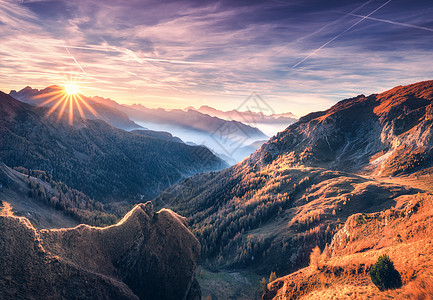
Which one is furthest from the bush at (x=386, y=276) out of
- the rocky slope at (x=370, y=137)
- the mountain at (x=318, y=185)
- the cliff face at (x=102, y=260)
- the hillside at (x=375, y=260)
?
the rocky slope at (x=370, y=137)

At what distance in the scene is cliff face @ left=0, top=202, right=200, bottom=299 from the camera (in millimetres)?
16297

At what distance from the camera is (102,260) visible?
78.3 feet

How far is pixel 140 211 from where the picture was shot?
31.2 metres

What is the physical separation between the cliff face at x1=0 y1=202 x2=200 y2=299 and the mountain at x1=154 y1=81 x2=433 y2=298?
31.6 meters

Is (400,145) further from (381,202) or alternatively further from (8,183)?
(8,183)

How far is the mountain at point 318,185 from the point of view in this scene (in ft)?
177

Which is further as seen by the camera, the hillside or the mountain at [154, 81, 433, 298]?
the mountain at [154, 81, 433, 298]

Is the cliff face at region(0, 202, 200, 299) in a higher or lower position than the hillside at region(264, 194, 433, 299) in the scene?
higher

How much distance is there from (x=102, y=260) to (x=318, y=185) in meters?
73.0

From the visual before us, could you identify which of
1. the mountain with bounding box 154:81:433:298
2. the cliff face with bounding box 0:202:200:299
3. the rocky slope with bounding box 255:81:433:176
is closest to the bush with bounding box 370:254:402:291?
the cliff face with bounding box 0:202:200:299

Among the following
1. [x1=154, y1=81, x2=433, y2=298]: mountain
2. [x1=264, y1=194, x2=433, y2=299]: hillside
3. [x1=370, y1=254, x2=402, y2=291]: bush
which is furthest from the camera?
[x1=154, y1=81, x2=433, y2=298]: mountain

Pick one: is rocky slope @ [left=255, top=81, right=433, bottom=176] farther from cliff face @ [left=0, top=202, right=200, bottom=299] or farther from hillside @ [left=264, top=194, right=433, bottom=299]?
cliff face @ [left=0, top=202, right=200, bottom=299]

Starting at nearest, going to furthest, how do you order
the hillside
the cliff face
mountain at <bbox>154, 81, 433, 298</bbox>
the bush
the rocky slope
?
1. the hillside
2. the cliff face
3. the bush
4. mountain at <bbox>154, 81, 433, 298</bbox>
5. the rocky slope

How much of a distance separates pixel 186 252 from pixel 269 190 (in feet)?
217
